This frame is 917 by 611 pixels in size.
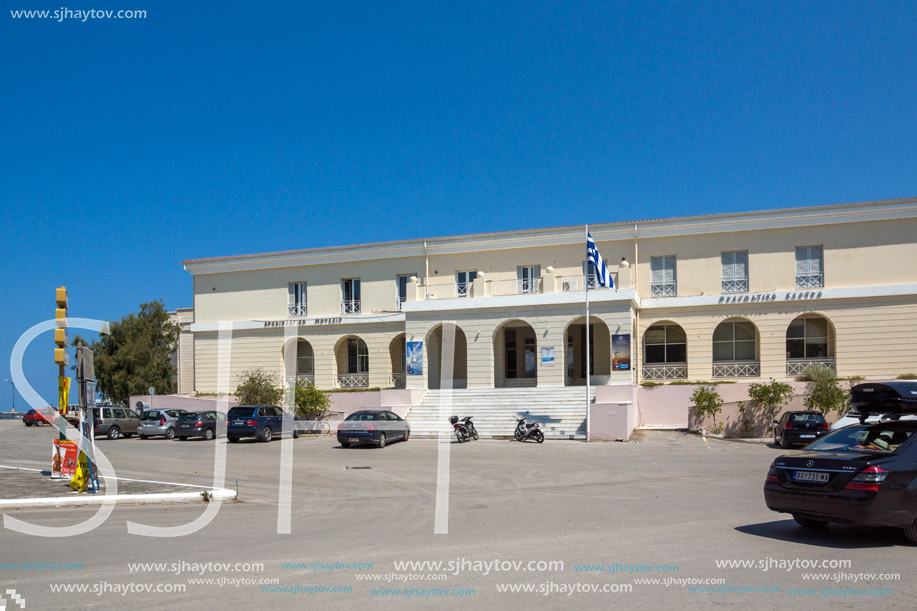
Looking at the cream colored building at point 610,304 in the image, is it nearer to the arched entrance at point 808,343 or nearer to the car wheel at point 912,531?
the arched entrance at point 808,343

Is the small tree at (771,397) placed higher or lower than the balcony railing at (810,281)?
lower

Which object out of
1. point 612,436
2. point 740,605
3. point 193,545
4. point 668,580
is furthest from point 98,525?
point 612,436

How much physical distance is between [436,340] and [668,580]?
94.4ft

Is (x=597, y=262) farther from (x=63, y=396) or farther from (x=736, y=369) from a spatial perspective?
(x=63, y=396)

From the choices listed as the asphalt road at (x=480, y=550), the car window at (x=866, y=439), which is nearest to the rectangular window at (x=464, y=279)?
the asphalt road at (x=480, y=550)

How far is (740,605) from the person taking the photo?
6.11 meters

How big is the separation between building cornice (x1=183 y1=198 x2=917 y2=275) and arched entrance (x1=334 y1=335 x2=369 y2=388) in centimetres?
465

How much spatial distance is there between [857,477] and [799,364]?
1070 inches

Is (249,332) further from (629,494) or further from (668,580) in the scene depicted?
(668,580)

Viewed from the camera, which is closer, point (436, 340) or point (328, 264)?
point (436, 340)

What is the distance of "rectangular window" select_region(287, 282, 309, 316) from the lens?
4119 centimetres

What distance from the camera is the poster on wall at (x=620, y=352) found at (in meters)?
31.2

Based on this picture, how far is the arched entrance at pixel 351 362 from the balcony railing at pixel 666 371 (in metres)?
14.9

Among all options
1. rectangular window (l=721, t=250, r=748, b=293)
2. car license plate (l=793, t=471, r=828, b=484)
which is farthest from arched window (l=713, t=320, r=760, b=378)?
car license plate (l=793, t=471, r=828, b=484)
